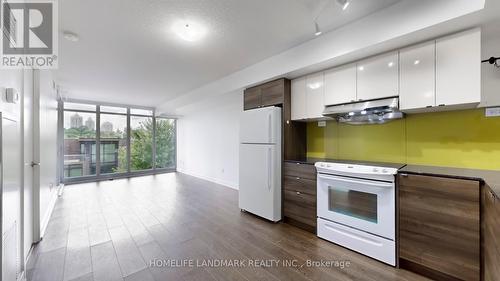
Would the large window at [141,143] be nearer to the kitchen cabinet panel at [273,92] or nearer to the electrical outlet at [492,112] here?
the kitchen cabinet panel at [273,92]

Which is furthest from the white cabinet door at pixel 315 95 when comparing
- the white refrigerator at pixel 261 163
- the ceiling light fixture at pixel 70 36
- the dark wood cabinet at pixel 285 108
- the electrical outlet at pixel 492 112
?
the ceiling light fixture at pixel 70 36

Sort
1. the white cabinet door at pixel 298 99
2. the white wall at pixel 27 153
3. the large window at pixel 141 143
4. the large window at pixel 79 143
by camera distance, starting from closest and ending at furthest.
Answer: the white wall at pixel 27 153 < the white cabinet door at pixel 298 99 < the large window at pixel 79 143 < the large window at pixel 141 143

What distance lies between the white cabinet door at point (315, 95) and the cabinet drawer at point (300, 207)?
3.88 feet

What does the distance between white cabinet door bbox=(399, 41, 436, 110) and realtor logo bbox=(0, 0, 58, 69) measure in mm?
3455

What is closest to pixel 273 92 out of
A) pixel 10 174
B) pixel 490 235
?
pixel 490 235

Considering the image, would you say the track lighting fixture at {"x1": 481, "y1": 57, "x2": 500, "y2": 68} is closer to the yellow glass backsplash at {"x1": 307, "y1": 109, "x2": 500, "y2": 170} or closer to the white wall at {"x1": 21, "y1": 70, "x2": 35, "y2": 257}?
the yellow glass backsplash at {"x1": 307, "y1": 109, "x2": 500, "y2": 170}

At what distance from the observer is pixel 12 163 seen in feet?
5.44

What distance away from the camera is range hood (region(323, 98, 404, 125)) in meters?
2.16

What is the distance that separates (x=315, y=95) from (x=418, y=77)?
114cm

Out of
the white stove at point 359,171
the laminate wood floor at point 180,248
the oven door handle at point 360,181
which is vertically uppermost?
the white stove at point 359,171

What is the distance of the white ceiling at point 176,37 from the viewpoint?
1962 mm

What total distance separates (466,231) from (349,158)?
1.43m

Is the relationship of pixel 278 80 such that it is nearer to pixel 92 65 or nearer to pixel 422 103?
pixel 422 103

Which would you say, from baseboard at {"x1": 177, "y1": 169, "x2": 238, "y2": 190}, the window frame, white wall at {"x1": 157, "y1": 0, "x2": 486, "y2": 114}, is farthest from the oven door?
the window frame
